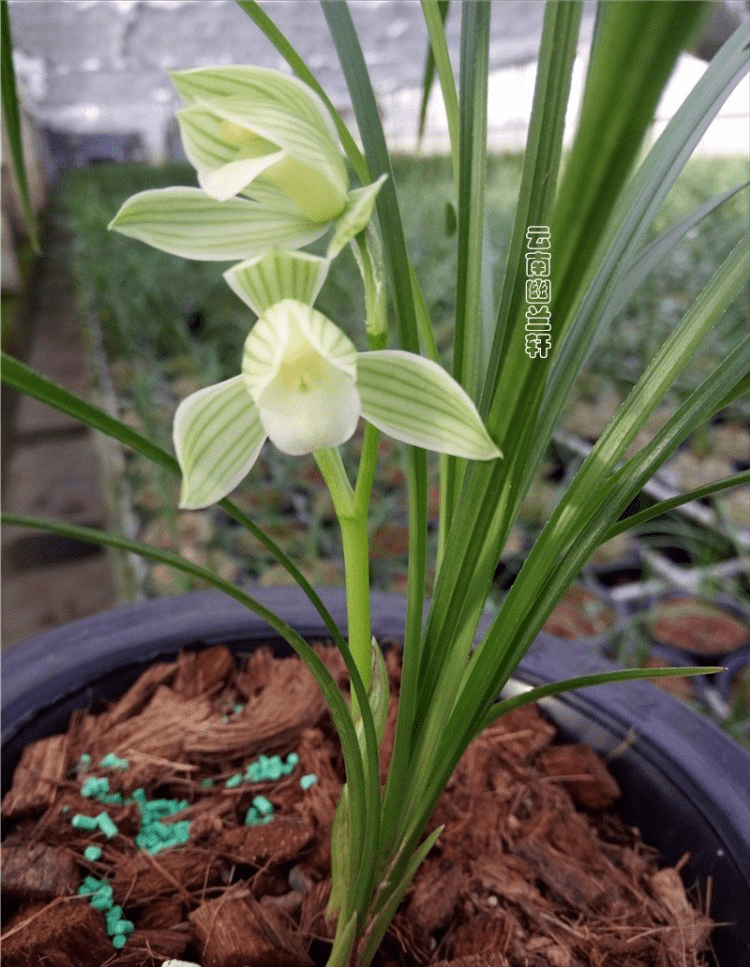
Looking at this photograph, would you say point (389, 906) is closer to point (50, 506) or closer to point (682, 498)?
point (682, 498)

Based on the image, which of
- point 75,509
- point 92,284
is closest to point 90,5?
point 92,284

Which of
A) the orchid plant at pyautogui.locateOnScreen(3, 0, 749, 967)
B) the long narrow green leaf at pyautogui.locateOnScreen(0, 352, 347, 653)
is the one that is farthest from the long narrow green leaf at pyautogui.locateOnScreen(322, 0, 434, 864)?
the long narrow green leaf at pyautogui.locateOnScreen(0, 352, 347, 653)

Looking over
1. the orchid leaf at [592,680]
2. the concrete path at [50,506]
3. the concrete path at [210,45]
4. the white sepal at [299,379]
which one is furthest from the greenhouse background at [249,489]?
the concrete path at [210,45]

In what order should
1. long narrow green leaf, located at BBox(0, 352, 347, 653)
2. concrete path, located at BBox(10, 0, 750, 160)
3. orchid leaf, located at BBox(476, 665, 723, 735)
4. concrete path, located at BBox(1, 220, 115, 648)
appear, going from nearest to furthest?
long narrow green leaf, located at BBox(0, 352, 347, 653)
orchid leaf, located at BBox(476, 665, 723, 735)
concrete path, located at BBox(1, 220, 115, 648)
concrete path, located at BBox(10, 0, 750, 160)

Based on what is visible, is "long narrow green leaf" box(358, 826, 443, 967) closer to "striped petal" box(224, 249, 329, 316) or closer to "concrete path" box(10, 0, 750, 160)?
"striped petal" box(224, 249, 329, 316)

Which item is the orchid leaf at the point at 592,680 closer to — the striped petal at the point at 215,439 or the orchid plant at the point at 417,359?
the orchid plant at the point at 417,359

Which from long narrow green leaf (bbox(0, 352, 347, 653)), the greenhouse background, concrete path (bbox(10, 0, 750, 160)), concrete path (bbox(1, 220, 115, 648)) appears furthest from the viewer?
concrete path (bbox(10, 0, 750, 160))
